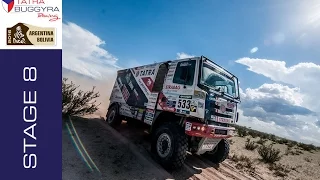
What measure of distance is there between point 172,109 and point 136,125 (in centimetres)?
404

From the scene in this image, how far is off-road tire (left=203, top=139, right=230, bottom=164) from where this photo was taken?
787 centimetres

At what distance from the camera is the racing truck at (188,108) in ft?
20.0

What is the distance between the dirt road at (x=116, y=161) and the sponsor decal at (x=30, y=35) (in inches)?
126

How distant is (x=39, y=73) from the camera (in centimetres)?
489

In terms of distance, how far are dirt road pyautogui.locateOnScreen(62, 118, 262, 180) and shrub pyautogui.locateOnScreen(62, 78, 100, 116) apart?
5.69 ft

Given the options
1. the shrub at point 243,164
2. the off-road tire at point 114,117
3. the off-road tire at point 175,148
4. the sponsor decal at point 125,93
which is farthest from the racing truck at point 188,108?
the off-road tire at point 114,117

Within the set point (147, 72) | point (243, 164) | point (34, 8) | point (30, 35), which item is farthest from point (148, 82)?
point (243, 164)

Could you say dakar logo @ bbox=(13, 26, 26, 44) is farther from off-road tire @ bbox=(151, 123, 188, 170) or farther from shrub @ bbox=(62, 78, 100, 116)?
shrub @ bbox=(62, 78, 100, 116)

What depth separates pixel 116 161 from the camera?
645cm

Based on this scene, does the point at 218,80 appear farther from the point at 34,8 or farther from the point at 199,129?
the point at 34,8

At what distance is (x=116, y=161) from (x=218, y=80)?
4.12 m

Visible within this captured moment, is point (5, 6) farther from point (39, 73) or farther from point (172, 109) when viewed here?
point (172, 109)

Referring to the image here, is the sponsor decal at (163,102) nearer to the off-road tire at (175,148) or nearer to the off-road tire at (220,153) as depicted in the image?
the off-road tire at (175,148)

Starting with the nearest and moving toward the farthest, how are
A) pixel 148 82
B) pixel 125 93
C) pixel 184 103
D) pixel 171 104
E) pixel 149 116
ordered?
1. pixel 184 103
2. pixel 171 104
3. pixel 149 116
4. pixel 148 82
5. pixel 125 93
